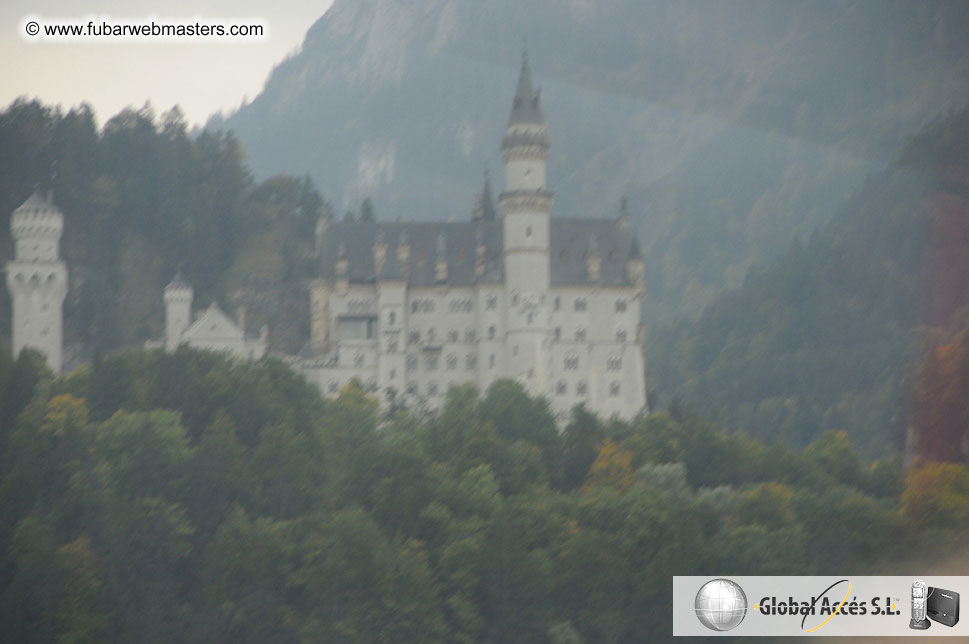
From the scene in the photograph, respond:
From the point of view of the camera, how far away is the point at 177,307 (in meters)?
57.6

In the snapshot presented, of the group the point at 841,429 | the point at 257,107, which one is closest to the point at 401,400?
the point at 257,107

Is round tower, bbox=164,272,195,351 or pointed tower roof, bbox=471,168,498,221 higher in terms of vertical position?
pointed tower roof, bbox=471,168,498,221

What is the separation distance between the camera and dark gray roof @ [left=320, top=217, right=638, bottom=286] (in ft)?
186

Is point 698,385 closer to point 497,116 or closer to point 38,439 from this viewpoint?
point 497,116

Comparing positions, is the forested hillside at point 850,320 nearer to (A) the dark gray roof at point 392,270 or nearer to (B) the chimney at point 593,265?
(B) the chimney at point 593,265

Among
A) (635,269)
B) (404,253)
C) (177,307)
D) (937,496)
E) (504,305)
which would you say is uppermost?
(404,253)

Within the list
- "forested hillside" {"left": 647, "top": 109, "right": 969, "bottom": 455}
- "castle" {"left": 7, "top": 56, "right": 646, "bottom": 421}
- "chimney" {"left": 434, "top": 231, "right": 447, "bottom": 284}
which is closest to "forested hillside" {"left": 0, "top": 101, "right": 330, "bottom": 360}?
"castle" {"left": 7, "top": 56, "right": 646, "bottom": 421}

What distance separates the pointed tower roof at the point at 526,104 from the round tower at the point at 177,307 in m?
11.2

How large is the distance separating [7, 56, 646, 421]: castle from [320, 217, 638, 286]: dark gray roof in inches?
1.7

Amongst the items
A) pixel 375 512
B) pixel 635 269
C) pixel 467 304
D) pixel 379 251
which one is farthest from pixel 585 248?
pixel 375 512

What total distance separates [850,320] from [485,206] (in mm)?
13539

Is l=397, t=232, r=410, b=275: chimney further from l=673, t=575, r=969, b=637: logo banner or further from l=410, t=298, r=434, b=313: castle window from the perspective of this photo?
l=673, t=575, r=969, b=637: logo banner

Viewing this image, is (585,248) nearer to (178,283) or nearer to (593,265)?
(593,265)

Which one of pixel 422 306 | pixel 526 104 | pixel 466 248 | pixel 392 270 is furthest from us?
pixel 466 248
